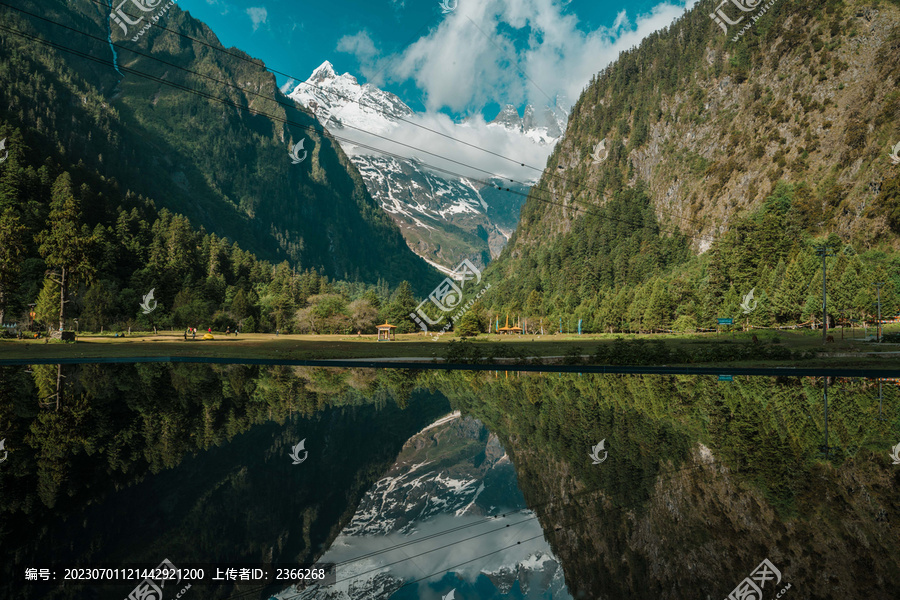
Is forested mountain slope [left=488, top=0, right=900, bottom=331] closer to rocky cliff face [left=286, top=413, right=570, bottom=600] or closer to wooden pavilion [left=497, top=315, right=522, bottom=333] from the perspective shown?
wooden pavilion [left=497, top=315, right=522, bottom=333]

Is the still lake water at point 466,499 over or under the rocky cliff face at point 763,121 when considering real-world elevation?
under

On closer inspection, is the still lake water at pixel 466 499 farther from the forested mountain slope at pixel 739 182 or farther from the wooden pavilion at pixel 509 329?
the wooden pavilion at pixel 509 329

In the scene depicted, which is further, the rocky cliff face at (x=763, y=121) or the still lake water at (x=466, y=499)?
the rocky cliff face at (x=763, y=121)

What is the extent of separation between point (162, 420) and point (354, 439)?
17.1 feet

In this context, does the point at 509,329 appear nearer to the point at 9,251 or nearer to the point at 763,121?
the point at 763,121

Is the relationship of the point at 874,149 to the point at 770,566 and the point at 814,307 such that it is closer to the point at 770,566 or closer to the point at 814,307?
the point at 814,307

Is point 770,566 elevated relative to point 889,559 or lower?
lower

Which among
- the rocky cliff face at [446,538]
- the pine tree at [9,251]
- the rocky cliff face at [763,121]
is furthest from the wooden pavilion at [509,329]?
the rocky cliff face at [446,538]

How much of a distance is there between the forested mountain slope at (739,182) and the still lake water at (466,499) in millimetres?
47564

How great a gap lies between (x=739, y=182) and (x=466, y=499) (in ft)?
325

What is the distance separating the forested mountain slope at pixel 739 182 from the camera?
57594 millimetres

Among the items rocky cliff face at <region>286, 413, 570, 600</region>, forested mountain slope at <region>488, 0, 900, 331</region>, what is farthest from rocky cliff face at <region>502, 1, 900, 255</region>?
rocky cliff face at <region>286, 413, 570, 600</region>

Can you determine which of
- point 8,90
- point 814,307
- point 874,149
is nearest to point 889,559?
point 814,307

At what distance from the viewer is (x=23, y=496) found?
6777mm
